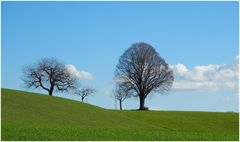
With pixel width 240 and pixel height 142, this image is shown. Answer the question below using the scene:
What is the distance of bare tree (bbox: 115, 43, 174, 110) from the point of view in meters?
86.8

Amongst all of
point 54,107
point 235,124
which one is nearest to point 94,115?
point 54,107

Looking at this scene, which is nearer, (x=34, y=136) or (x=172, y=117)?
(x=34, y=136)

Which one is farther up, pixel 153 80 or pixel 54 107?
pixel 153 80

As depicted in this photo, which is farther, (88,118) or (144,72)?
(144,72)

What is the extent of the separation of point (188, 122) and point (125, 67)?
1002 inches

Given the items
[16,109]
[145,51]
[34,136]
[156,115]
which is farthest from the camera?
[145,51]

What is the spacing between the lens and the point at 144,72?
286 ft

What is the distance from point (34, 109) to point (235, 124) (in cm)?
2953

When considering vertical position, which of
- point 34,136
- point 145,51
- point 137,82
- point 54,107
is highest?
point 145,51

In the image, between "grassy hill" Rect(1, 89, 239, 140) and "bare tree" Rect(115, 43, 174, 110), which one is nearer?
"grassy hill" Rect(1, 89, 239, 140)

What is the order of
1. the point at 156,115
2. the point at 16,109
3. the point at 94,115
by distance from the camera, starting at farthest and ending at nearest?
the point at 156,115 < the point at 94,115 < the point at 16,109

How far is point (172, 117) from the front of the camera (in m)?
69.9

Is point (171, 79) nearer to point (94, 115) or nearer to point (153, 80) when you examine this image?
point (153, 80)

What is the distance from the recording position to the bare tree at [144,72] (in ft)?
285
